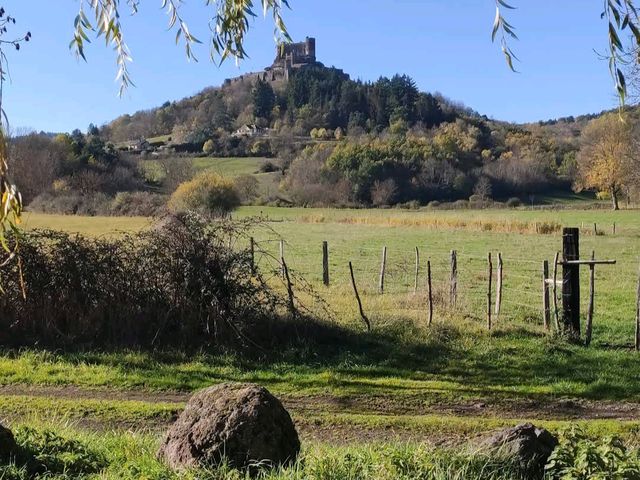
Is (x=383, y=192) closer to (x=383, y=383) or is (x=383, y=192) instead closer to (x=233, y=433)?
(x=383, y=383)

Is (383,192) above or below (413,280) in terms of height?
above

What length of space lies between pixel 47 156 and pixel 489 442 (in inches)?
3027

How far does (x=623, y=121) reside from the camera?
4109mm

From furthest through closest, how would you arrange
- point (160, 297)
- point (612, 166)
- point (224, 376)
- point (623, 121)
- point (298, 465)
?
point (612, 166), point (160, 297), point (224, 376), point (298, 465), point (623, 121)

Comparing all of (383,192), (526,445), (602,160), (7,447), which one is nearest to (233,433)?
(7,447)

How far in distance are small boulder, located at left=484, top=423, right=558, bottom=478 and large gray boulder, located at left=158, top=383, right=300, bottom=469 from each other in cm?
152

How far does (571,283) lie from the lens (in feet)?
41.8

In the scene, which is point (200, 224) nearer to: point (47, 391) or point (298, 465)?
point (47, 391)

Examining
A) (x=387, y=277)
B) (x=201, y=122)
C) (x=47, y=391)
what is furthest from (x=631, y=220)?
(x=201, y=122)

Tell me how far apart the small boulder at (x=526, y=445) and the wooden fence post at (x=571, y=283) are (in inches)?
339

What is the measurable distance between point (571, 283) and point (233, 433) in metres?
9.89

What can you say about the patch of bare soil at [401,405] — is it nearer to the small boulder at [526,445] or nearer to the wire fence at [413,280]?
the small boulder at [526,445]

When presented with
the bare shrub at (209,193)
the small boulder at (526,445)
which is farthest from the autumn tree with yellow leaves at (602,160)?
the small boulder at (526,445)

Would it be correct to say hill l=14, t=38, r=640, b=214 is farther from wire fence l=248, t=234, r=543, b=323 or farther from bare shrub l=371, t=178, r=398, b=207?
wire fence l=248, t=234, r=543, b=323
